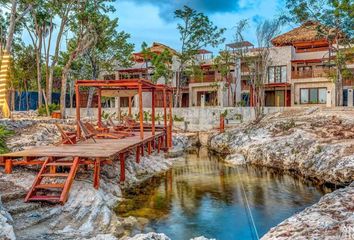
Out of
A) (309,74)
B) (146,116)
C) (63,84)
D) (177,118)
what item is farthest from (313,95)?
(63,84)

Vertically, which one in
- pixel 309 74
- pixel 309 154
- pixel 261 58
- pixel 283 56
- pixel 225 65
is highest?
pixel 283 56

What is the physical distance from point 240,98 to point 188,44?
782 cm

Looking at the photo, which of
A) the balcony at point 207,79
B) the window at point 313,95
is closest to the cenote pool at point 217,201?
the window at point 313,95

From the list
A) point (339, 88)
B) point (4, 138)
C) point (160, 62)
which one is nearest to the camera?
point (4, 138)

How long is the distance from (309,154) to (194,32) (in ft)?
67.4

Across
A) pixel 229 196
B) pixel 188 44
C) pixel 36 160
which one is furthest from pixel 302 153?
pixel 188 44

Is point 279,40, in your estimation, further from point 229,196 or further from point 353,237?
point 353,237

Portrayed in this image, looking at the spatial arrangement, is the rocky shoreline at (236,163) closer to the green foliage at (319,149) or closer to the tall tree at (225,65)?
the green foliage at (319,149)

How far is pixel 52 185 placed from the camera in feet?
25.6

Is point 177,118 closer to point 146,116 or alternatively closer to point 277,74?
→ point 146,116

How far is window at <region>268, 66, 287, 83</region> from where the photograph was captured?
33281mm

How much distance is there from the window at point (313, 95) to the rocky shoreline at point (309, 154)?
36.0 feet

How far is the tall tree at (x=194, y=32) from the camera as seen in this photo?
31938mm

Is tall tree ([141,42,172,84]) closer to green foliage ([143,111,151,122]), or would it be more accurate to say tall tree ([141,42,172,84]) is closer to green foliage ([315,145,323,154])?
green foliage ([143,111,151,122])
